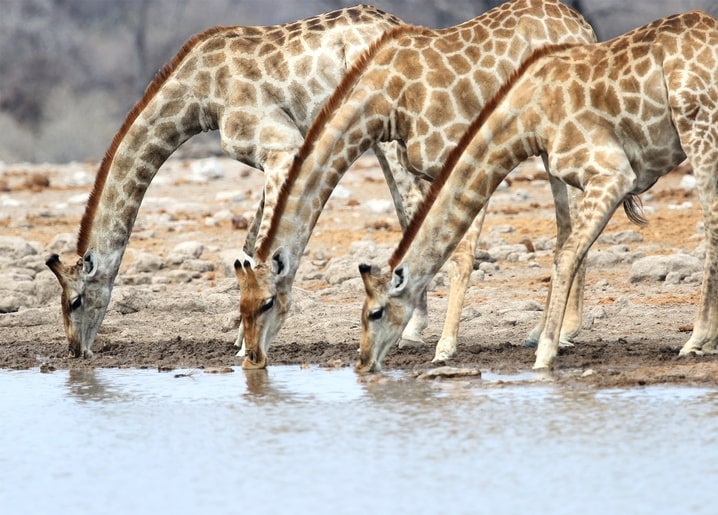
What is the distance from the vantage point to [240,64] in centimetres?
1019

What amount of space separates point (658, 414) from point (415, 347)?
3228mm

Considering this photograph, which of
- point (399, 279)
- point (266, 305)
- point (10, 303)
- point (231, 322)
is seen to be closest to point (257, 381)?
point (266, 305)

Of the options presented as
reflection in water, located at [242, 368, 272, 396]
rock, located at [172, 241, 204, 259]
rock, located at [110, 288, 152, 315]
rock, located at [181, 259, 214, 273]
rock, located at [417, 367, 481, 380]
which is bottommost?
reflection in water, located at [242, 368, 272, 396]

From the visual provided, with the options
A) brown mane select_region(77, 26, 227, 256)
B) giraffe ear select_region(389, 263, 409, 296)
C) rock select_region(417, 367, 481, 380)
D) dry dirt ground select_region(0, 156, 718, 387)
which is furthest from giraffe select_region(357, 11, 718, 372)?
brown mane select_region(77, 26, 227, 256)

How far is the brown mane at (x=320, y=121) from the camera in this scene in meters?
8.88

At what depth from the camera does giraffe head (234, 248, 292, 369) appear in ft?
28.4

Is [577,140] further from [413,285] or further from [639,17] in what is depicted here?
[639,17]

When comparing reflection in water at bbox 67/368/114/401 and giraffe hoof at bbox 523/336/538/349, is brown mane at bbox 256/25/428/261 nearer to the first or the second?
reflection in water at bbox 67/368/114/401

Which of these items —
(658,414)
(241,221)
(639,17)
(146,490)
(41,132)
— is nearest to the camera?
(146,490)

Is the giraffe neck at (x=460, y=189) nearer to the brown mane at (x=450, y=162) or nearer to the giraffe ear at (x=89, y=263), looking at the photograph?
the brown mane at (x=450, y=162)

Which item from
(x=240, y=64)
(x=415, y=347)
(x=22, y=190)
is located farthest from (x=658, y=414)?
(x=22, y=190)

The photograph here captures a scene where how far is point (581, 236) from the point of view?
8117 millimetres

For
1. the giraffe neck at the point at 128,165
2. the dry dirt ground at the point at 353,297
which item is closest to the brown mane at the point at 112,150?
the giraffe neck at the point at 128,165

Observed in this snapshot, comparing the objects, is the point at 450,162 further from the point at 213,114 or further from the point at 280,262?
the point at 213,114
